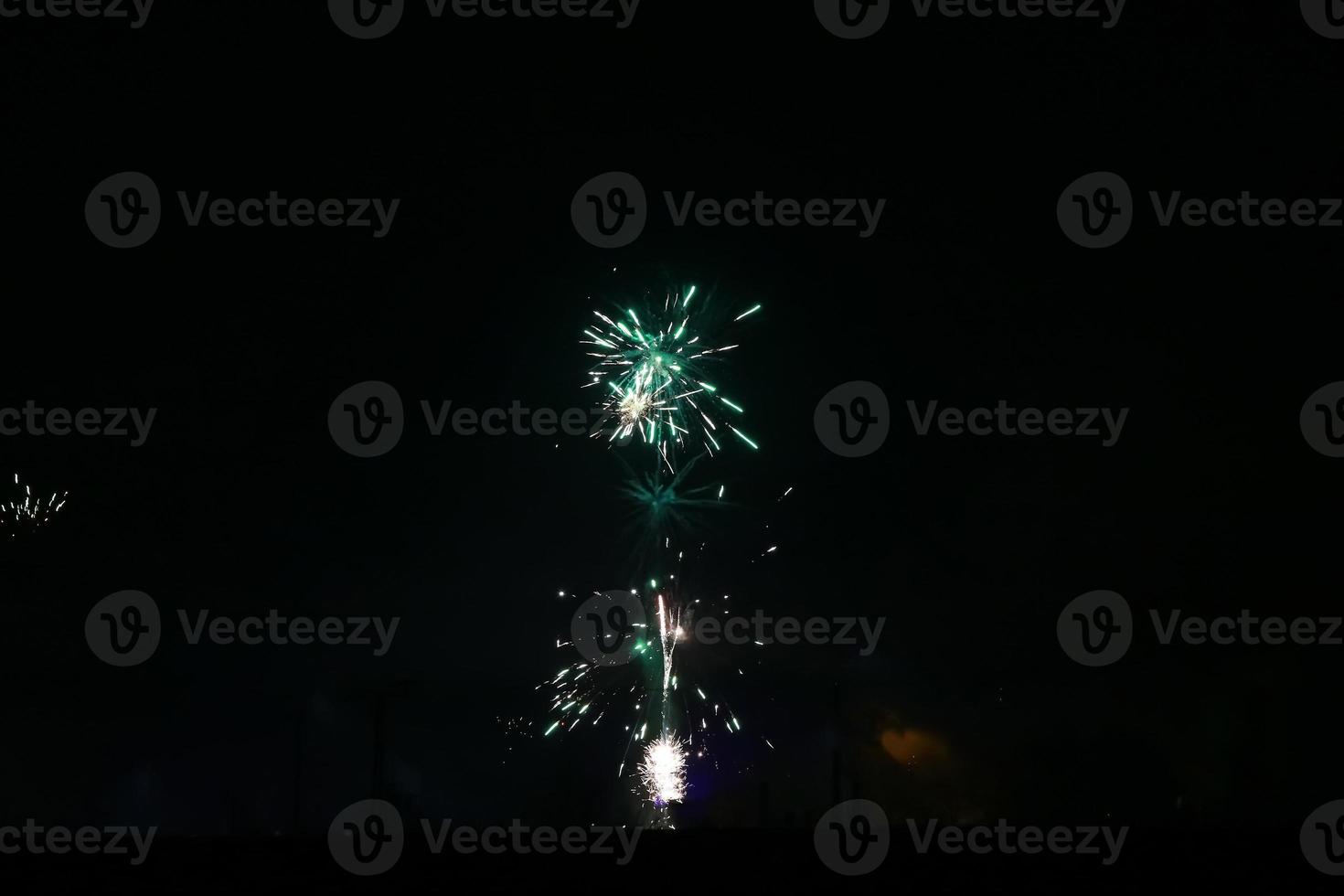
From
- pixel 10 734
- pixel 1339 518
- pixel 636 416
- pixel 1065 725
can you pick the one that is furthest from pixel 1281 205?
pixel 10 734

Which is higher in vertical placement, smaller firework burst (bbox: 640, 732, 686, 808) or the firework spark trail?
the firework spark trail

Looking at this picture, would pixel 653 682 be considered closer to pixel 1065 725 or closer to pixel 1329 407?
pixel 1065 725

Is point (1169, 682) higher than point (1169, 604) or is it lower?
lower

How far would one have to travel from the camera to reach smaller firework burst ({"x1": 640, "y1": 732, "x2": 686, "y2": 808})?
12219 mm

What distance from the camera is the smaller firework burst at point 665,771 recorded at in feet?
40.1

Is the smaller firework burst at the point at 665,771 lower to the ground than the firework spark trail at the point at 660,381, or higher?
lower

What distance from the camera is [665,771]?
12.4 meters

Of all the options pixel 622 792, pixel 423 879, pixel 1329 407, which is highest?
pixel 1329 407

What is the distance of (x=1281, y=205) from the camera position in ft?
31.6

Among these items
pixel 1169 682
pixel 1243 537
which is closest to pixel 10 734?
pixel 1169 682

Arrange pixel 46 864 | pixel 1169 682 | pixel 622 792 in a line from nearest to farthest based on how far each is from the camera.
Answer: pixel 46 864
pixel 622 792
pixel 1169 682

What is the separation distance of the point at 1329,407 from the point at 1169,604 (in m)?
6.36

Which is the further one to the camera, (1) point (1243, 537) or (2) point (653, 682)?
(1) point (1243, 537)

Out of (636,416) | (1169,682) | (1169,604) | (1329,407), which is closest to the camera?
(1329,407)
